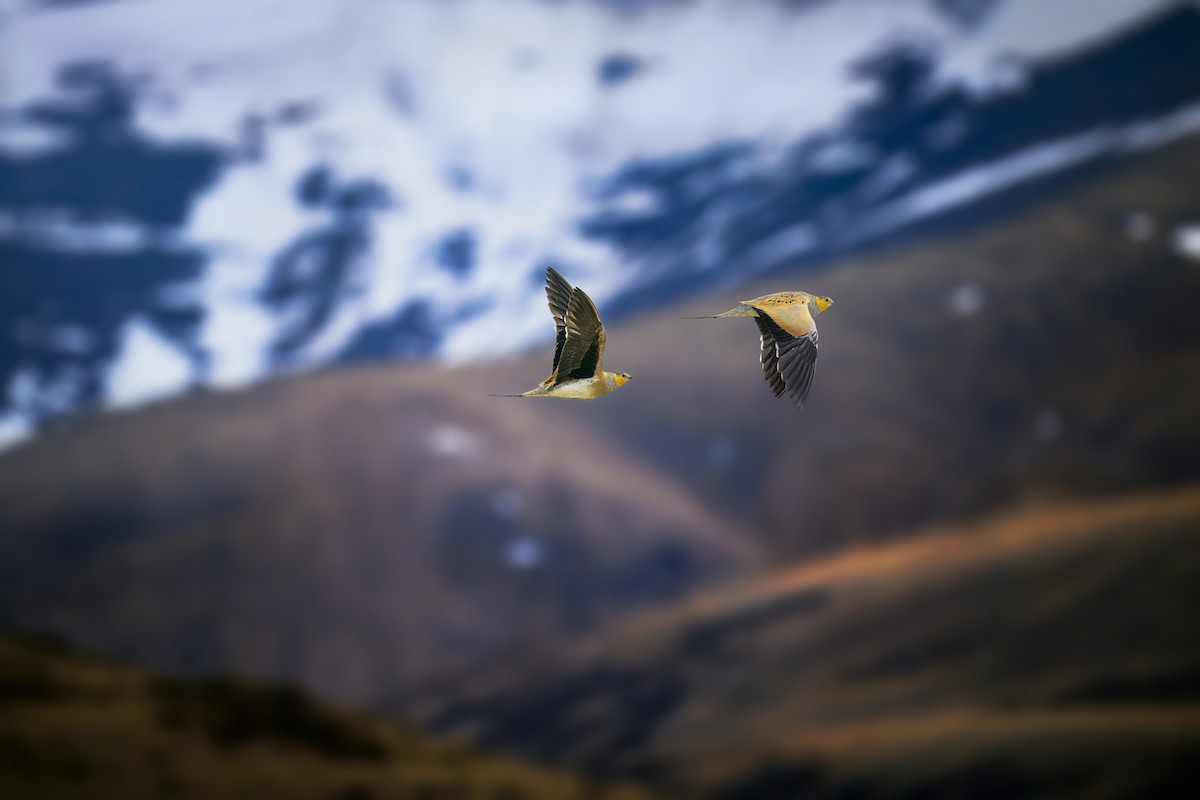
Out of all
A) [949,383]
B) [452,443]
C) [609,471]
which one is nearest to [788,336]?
[609,471]

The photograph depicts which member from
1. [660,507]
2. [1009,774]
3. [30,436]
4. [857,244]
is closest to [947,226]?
[857,244]

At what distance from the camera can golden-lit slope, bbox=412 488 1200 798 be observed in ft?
158

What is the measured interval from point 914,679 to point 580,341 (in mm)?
65359

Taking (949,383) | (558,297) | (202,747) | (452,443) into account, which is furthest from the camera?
(452,443)

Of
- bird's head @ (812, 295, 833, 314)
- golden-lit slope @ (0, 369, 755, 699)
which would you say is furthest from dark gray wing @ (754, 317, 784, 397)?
golden-lit slope @ (0, 369, 755, 699)

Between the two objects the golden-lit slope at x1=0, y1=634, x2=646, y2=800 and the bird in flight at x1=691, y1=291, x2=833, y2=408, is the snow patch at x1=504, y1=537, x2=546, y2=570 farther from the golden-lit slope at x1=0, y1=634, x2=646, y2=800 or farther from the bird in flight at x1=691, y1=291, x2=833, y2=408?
A: the bird in flight at x1=691, y1=291, x2=833, y2=408

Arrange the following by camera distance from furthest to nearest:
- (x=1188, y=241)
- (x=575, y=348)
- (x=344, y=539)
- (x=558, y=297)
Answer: (x=1188, y=241) → (x=344, y=539) → (x=558, y=297) → (x=575, y=348)

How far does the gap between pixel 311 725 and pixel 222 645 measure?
2777 inches

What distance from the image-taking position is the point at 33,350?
189 m

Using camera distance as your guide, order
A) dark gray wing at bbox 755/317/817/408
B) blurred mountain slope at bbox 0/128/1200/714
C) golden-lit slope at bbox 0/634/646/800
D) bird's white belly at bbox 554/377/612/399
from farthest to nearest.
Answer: blurred mountain slope at bbox 0/128/1200/714 < golden-lit slope at bbox 0/634/646/800 < bird's white belly at bbox 554/377/612/399 < dark gray wing at bbox 755/317/817/408

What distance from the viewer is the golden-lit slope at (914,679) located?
48031mm

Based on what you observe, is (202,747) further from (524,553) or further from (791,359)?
(524,553)

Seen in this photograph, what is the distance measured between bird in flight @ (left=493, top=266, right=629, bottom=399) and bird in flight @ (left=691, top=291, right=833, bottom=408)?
0.29 meters

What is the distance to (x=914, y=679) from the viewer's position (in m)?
62.7
